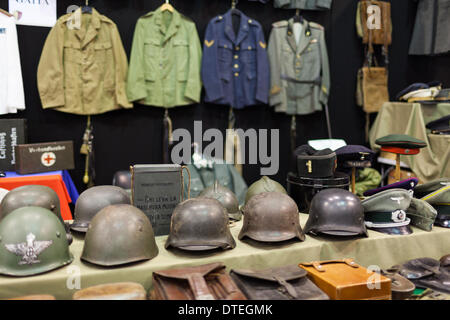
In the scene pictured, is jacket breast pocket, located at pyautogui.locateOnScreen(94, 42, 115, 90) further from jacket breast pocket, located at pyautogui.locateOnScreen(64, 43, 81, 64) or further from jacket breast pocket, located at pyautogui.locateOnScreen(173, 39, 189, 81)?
jacket breast pocket, located at pyautogui.locateOnScreen(173, 39, 189, 81)

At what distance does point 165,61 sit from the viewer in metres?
5.34

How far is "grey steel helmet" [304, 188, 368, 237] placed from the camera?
8.07 feet

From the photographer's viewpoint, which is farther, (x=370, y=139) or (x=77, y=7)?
(x=370, y=139)

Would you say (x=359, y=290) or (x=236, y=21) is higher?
(x=236, y=21)

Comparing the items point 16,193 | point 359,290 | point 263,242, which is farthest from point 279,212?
point 16,193

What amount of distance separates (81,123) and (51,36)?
3.56 ft

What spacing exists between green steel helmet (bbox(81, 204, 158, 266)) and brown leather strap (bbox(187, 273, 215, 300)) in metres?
0.38

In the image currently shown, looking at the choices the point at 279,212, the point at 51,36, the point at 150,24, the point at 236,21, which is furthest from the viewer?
the point at 236,21

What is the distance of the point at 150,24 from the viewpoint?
17.3 ft

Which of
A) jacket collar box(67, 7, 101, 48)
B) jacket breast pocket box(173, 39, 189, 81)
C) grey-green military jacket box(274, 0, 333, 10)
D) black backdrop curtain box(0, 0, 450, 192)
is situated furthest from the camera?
grey-green military jacket box(274, 0, 333, 10)

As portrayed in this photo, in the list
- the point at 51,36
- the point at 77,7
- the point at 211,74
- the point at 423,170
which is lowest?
the point at 423,170

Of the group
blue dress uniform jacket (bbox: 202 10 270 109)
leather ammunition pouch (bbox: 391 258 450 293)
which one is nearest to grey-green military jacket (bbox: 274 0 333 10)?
blue dress uniform jacket (bbox: 202 10 270 109)
